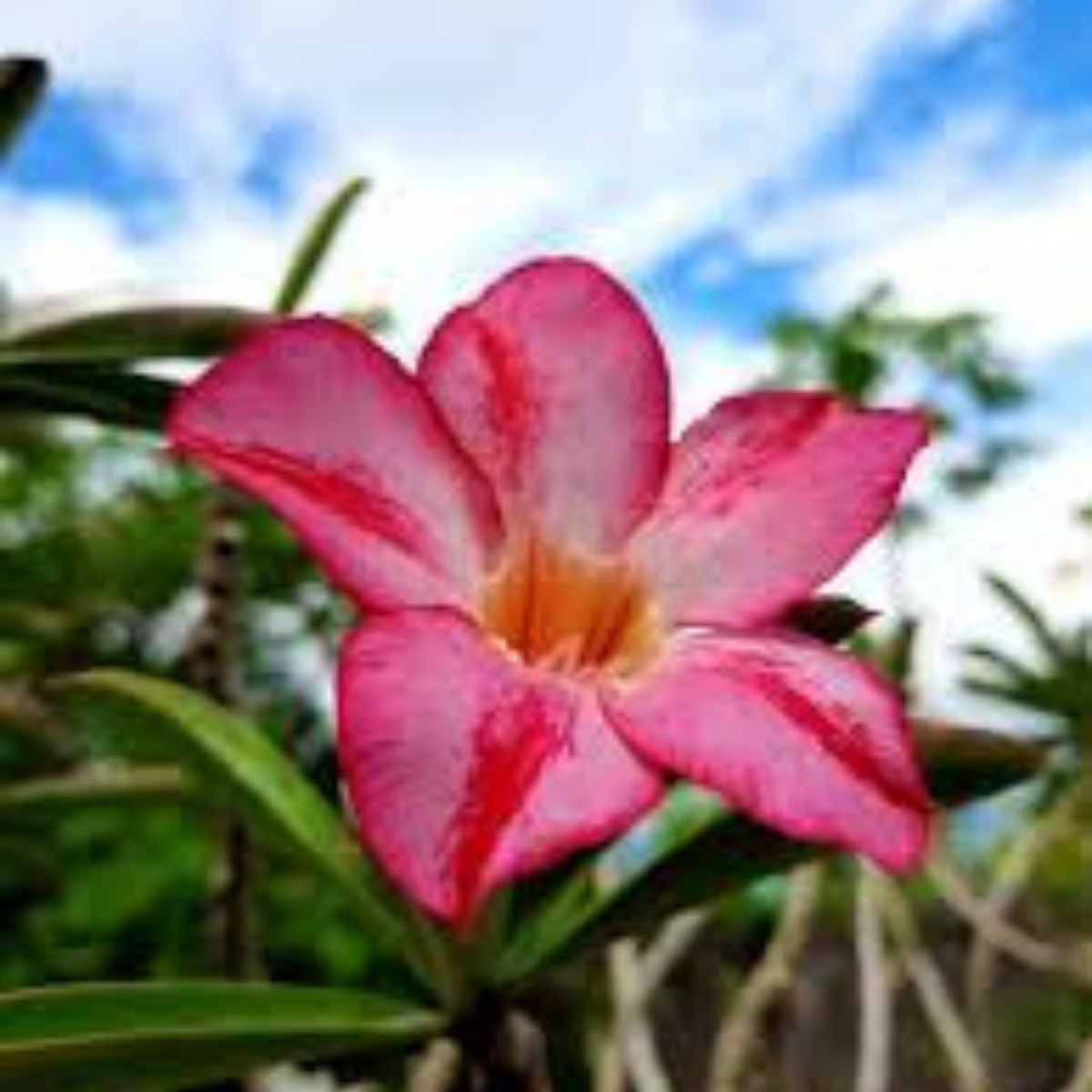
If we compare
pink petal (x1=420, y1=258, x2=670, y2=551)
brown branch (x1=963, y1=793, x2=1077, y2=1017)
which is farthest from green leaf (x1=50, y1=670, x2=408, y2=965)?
brown branch (x1=963, y1=793, x2=1077, y2=1017)

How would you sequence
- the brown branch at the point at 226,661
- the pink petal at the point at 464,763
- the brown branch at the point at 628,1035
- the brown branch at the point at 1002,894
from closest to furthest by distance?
the pink petal at the point at 464,763 < the brown branch at the point at 226,661 < the brown branch at the point at 628,1035 < the brown branch at the point at 1002,894

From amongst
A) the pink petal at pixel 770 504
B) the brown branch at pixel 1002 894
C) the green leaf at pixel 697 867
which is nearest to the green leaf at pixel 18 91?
the green leaf at pixel 697 867

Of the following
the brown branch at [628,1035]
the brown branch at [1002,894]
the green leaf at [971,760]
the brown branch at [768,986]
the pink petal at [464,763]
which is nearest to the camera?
the pink petal at [464,763]

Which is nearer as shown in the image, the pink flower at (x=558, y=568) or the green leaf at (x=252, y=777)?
the pink flower at (x=558, y=568)

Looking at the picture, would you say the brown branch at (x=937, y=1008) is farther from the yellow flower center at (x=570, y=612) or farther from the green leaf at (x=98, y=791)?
the yellow flower center at (x=570, y=612)

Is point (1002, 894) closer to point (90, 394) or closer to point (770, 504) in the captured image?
point (90, 394)

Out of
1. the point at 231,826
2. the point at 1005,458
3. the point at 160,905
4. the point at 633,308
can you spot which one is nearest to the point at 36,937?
the point at 160,905
